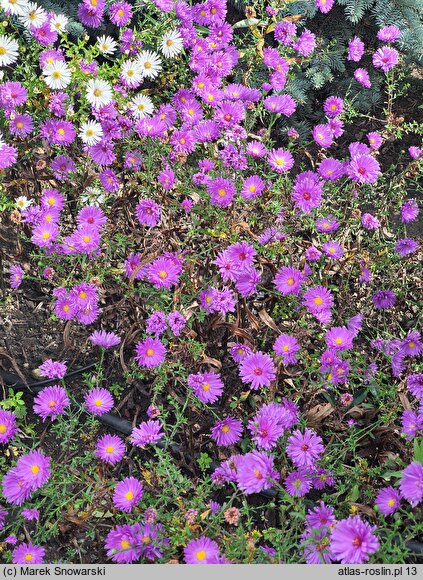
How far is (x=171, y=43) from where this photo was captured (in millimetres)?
2463

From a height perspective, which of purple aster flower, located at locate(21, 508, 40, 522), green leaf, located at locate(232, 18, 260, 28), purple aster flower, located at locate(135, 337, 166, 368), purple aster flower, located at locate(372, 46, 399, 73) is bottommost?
purple aster flower, located at locate(21, 508, 40, 522)

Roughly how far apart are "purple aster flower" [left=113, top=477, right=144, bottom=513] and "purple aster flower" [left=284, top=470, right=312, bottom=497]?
401 millimetres

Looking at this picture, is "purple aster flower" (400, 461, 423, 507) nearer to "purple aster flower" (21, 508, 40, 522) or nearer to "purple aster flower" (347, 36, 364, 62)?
"purple aster flower" (21, 508, 40, 522)

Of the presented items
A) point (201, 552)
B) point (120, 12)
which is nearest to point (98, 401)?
point (201, 552)

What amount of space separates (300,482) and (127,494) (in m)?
0.46

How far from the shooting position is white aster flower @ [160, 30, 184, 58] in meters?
2.46

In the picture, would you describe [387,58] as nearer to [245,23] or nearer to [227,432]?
[245,23]

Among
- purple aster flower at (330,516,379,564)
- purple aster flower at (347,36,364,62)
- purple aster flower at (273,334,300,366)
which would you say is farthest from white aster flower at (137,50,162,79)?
purple aster flower at (330,516,379,564)

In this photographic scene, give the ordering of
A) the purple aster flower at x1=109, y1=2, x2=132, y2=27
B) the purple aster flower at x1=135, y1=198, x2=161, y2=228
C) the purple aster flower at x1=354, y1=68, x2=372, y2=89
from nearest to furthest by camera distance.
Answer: the purple aster flower at x1=135, y1=198, x2=161, y2=228
the purple aster flower at x1=109, y1=2, x2=132, y2=27
the purple aster flower at x1=354, y1=68, x2=372, y2=89

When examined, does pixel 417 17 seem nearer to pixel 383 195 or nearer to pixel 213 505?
pixel 383 195

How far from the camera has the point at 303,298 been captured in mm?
2135

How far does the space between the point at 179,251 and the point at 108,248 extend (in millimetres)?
230

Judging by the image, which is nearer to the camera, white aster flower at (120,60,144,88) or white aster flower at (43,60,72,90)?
white aster flower at (43,60,72,90)

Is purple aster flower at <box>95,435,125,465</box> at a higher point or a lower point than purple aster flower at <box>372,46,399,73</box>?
lower
